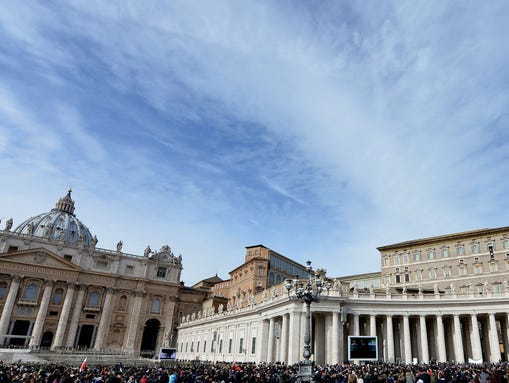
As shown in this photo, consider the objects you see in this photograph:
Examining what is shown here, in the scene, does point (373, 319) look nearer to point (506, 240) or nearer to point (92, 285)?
point (506, 240)

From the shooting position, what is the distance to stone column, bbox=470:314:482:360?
1459 inches

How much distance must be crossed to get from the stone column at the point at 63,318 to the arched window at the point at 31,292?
5.37 meters

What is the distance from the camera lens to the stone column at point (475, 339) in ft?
122

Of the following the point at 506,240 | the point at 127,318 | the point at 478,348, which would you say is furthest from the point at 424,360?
the point at 127,318

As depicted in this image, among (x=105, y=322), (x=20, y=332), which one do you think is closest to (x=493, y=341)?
(x=105, y=322)

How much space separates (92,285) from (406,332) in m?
61.4

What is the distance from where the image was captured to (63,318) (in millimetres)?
68625

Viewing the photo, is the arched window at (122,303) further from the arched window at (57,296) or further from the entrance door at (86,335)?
the arched window at (57,296)

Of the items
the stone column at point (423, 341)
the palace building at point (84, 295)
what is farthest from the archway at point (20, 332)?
the stone column at point (423, 341)

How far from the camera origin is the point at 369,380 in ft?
55.3

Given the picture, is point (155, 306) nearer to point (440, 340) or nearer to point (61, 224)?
point (61, 224)

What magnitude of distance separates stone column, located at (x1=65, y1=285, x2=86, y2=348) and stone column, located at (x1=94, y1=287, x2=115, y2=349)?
14.0ft

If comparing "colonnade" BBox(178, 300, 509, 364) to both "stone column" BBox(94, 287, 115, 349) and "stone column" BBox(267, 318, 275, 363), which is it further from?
"stone column" BBox(94, 287, 115, 349)

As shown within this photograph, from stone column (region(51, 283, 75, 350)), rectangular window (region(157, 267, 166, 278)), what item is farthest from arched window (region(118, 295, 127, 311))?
stone column (region(51, 283, 75, 350))
